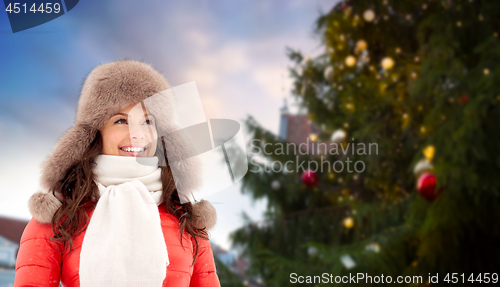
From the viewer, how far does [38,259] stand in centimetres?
70

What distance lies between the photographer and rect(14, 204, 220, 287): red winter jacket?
27.4 inches

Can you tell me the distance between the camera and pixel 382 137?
2275mm

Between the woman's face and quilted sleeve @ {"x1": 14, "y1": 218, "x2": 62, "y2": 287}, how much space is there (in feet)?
0.71

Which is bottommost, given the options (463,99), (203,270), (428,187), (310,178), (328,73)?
(203,270)

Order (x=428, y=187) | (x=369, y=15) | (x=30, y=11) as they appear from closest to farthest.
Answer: (x=30, y=11), (x=428, y=187), (x=369, y=15)

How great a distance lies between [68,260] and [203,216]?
306 millimetres

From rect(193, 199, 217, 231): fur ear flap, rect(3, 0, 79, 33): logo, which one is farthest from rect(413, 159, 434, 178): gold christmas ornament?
rect(3, 0, 79, 33): logo

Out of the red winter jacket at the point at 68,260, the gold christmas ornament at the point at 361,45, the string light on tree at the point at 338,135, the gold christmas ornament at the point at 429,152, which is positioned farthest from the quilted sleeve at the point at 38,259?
the gold christmas ornament at the point at 361,45

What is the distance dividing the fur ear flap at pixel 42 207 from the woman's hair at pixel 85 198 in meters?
0.01

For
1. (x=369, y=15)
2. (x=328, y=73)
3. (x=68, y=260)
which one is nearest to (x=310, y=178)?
(x=328, y=73)

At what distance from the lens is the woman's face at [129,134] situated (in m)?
0.82

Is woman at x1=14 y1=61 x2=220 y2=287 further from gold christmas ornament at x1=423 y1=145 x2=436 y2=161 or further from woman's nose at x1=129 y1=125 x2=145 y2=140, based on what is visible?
gold christmas ornament at x1=423 y1=145 x2=436 y2=161

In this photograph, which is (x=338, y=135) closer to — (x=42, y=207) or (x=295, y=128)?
(x=295, y=128)

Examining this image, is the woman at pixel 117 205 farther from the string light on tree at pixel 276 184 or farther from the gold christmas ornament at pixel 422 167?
the string light on tree at pixel 276 184
